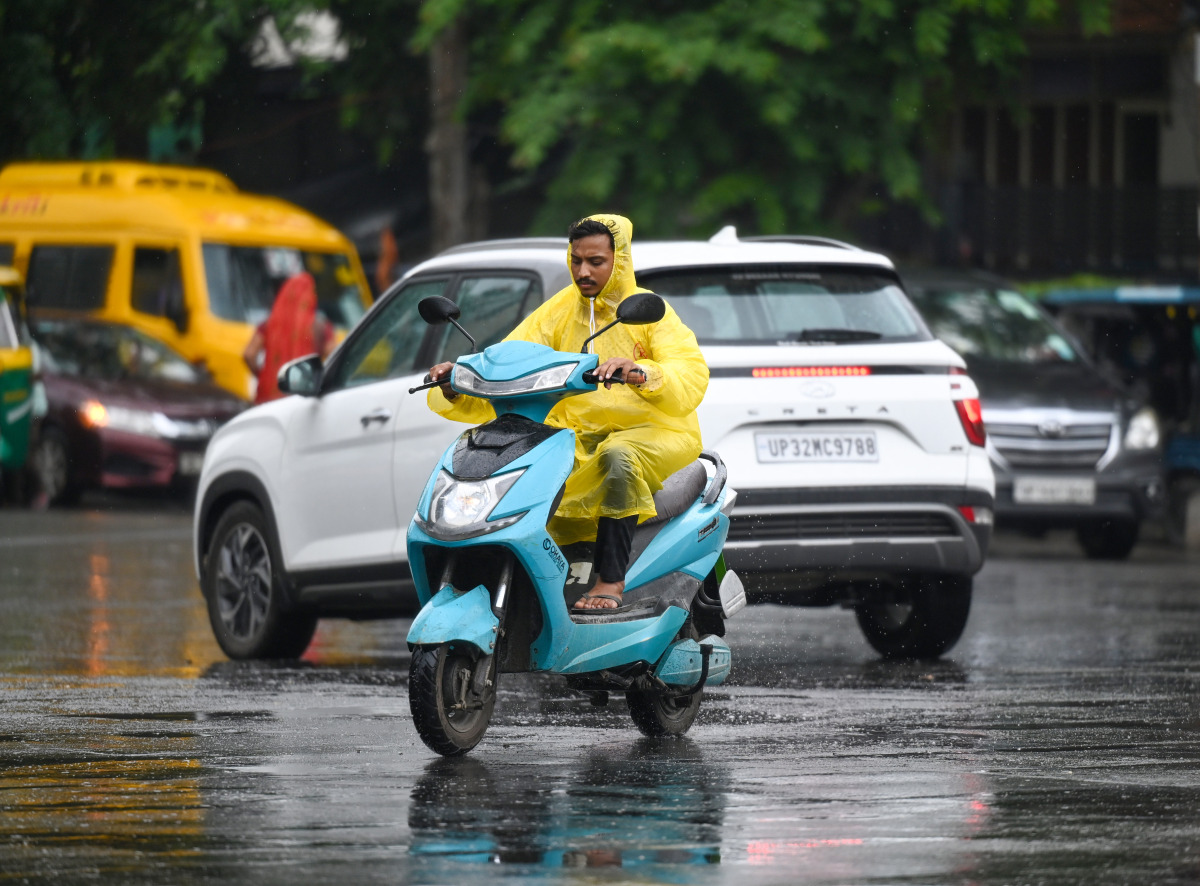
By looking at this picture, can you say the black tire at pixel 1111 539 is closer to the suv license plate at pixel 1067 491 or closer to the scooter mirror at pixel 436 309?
the suv license plate at pixel 1067 491

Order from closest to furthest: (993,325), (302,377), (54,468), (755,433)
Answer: (755,433) → (302,377) → (993,325) → (54,468)

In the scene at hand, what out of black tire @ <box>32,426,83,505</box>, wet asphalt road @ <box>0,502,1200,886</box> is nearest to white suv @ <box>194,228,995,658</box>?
wet asphalt road @ <box>0,502,1200,886</box>

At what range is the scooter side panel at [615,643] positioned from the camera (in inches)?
299

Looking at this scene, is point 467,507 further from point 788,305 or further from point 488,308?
point 788,305

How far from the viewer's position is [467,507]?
7.34 metres

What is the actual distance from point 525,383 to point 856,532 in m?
2.79

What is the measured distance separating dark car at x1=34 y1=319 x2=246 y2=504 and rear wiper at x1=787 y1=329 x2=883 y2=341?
458 inches

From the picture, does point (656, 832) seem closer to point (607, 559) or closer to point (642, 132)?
point (607, 559)

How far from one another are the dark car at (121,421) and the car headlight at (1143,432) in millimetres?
7959

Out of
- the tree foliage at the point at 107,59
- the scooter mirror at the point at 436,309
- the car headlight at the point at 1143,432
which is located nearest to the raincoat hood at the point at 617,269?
the scooter mirror at the point at 436,309

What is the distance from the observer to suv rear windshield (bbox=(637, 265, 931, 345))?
32.1 feet

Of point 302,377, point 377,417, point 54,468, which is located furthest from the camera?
point 54,468

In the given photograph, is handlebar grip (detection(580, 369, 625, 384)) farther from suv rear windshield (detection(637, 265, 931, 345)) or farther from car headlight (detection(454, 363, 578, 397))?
suv rear windshield (detection(637, 265, 931, 345))

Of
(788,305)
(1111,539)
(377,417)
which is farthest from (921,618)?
(1111,539)
